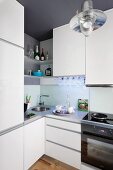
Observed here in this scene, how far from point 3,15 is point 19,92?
0.87 meters

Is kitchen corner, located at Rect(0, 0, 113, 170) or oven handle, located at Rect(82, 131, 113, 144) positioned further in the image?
oven handle, located at Rect(82, 131, 113, 144)

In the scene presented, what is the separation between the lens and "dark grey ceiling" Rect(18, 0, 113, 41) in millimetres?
1561

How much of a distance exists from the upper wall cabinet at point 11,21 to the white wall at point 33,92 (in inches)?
41.8

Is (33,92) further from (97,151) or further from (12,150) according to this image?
(97,151)

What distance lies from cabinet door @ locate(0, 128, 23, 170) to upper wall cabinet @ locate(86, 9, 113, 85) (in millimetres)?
1221

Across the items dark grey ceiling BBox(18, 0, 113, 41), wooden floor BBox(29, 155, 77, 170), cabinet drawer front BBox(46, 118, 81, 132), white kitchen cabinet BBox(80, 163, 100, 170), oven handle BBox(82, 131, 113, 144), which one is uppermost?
dark grey ceiling BBox(18, 0, 113, 41)

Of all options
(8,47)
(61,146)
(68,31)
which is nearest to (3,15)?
(8,47)

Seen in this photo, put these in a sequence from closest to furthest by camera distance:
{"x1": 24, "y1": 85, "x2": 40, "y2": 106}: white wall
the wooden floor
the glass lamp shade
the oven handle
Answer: the glass lamp shade
the oven handle
the wooden floor
{"x1": 24, "y1": 85, "x2": 40, "y2": 106}: white wall

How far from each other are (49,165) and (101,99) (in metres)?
1.35

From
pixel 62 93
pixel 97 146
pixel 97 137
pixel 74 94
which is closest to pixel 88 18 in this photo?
pixel 97 137

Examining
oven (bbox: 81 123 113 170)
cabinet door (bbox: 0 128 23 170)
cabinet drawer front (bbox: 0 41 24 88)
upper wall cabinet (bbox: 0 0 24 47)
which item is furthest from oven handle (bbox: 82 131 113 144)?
upper wall cabinet (bbox: 0 0 24 47)

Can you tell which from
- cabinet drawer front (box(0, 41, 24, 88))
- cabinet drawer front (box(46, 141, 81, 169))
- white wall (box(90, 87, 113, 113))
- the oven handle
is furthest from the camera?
white wall (box(90, 87, 113, 113))

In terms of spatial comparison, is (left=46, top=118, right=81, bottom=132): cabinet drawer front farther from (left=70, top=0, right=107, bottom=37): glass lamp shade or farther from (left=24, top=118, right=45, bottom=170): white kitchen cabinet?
(left=70, top=0, right=107, bottom=37): glass lamp shade

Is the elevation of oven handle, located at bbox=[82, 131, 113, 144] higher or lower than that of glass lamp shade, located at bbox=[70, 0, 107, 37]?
lower
